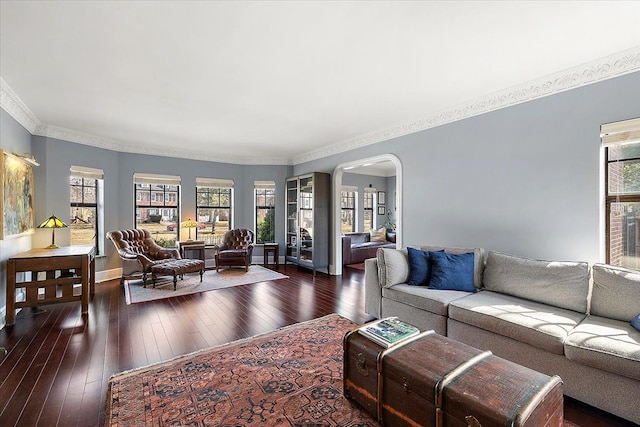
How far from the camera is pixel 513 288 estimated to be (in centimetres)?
280

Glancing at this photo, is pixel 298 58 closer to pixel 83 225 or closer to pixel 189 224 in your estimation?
pixel 189 224

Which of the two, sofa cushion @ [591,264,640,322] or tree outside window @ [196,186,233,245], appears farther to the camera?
tree outside window @ [196,186,233,245]

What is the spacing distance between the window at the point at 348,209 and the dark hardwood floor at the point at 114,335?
402 cm

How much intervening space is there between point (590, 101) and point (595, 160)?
1.83 feet

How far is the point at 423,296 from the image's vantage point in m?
2.92

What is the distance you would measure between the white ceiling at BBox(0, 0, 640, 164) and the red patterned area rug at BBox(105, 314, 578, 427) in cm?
261

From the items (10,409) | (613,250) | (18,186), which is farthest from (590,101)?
(18,186)

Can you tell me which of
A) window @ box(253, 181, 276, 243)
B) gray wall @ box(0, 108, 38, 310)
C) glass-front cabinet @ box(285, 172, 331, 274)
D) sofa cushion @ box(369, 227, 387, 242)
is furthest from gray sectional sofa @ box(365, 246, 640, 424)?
sofa cushion @ box(369, 227, 387, 242)

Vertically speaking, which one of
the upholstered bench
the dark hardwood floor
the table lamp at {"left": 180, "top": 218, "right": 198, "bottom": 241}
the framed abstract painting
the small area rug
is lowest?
the dark hardwood floor

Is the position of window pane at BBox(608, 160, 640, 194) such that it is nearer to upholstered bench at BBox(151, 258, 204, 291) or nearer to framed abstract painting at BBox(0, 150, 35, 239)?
→ upholstered bench at BBox(151, 258, 204, 291)

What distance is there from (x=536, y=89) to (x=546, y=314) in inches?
88.4

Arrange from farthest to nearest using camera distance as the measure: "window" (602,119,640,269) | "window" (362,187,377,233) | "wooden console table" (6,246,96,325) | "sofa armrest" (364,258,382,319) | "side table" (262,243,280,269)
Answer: "window" (362,187,377,233)
"side table" (262,243,280,269)
"sofa armrest" (364,258,382,319)
"wooden console table" (6,246,96,325)
"window" (602,119,640,269)

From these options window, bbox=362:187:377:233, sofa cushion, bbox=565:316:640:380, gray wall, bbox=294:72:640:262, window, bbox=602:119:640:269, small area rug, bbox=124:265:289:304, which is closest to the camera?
sofa cushion, bbox=565:316:640:380

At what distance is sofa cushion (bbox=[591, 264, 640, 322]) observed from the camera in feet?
7.10
